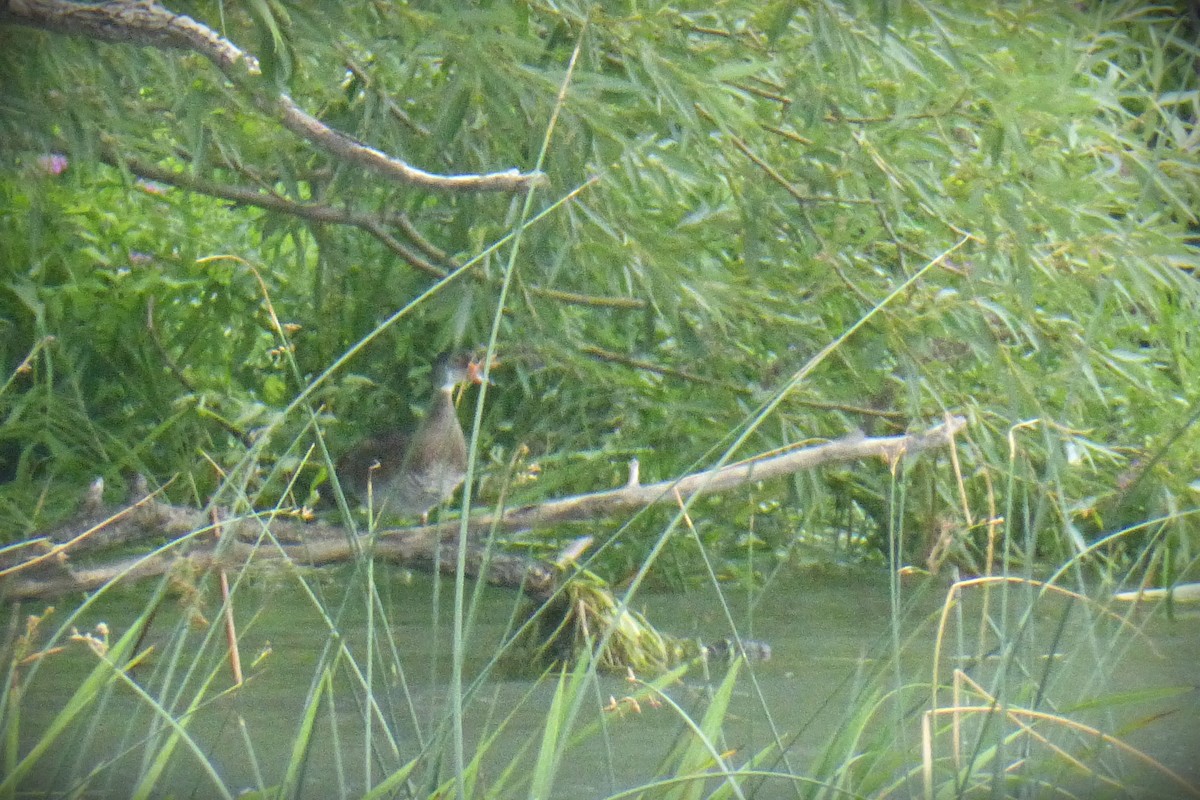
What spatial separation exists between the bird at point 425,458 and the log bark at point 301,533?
96 cm

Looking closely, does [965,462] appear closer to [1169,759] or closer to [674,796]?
[1169,759]

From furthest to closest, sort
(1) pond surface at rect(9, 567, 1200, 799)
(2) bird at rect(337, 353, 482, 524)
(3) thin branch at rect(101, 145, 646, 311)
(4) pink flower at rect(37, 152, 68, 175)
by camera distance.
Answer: (2) bird at rect(337, 353, 482, 524) → (4) pink flower at rect(37, 152, 68, 175) → (3) thin branch at rect(101, 145, 646, 311) → (1) pond surface at rect(9, 567, 1200, 799)

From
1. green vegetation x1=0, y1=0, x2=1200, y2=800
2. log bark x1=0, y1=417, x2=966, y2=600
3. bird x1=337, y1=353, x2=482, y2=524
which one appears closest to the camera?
green vegetation x1=0, y1=0, x2=1200, y2=800

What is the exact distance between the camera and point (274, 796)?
6.83ft

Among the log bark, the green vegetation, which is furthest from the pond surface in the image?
the log bark

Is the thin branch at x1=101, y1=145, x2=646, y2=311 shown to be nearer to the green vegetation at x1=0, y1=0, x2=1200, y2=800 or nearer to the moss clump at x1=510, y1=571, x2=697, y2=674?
the green vegetation at x1=0, y1=0, x2=1200, y2=800

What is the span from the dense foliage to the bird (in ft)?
0.41

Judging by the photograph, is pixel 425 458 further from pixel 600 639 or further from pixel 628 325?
pixel 600 639

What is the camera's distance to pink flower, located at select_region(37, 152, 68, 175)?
12.9 feet

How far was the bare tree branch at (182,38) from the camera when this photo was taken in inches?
83.1

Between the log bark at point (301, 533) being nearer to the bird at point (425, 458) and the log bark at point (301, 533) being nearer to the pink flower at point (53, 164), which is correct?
the bird at point (425, 458)

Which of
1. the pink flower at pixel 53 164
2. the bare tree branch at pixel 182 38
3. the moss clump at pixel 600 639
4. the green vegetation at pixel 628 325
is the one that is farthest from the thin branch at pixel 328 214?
the bare tree branch at pixel 182 38

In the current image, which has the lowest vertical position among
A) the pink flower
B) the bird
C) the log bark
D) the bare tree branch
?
the bird

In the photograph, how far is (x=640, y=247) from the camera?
3324mm
